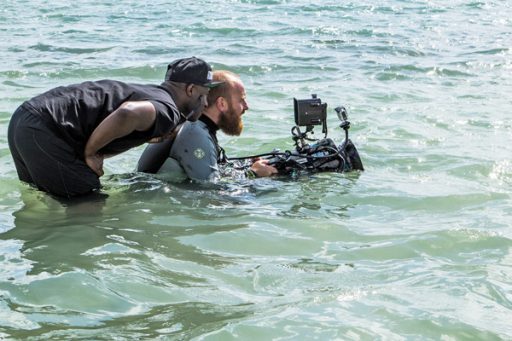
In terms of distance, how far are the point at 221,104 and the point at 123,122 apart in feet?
4.82

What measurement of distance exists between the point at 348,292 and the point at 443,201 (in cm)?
216

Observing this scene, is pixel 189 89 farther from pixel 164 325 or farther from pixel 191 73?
pixel 164 325

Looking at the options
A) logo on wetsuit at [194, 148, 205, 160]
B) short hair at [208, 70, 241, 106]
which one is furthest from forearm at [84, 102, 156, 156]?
short hair at [208, 70, 241, 106]

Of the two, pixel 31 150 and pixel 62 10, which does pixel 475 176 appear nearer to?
pixel 31 150

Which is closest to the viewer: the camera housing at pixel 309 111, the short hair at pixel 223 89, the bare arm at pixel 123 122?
the bare arm at pixel 123 122

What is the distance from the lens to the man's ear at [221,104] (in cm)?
614

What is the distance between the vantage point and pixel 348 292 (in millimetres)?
4031

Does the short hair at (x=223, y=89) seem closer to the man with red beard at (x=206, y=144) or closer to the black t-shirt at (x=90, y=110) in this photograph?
the man with red beard at (x=206, y=144)

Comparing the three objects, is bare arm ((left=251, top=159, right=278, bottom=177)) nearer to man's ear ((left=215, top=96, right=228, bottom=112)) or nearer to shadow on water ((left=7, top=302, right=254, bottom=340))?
man's ear ((left=215, top=96, right=228, bottom=112))

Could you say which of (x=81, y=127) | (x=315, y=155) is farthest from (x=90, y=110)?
(x=315, y=155)

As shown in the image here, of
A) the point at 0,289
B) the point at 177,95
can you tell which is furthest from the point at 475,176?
the point at 0,289

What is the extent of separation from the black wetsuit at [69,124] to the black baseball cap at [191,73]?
0.34 meters

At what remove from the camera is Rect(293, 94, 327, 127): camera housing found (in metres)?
6.28

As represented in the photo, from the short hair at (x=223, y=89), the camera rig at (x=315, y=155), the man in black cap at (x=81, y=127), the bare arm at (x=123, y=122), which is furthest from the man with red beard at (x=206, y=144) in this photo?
the bare arm at (x=123, y=122)
